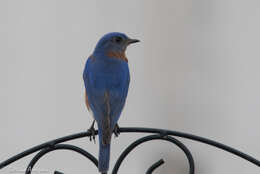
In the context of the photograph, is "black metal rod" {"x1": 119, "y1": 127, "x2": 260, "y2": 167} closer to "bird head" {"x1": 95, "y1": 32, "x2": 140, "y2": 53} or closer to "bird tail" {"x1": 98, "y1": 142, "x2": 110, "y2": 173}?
"bird tail" {"x1": 98, "y1": 142, "x2": 110, "y2": 173}

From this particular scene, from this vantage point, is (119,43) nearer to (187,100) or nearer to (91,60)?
(91,60)

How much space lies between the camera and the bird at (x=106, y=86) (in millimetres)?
2791

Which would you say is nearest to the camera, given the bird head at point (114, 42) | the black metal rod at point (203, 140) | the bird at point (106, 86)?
the black metal rod at point (203, 140)

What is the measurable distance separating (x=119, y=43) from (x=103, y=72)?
0.43ft

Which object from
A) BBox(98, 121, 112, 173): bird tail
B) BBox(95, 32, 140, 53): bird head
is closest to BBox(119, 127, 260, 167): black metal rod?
BBox(98, 121, 112, 173): bird tail

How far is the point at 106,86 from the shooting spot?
298cm

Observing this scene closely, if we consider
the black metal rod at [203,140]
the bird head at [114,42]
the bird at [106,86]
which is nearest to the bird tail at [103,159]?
the bird at [106,86]

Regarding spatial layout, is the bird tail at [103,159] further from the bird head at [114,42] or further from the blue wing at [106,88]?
the bird head at [114,42]

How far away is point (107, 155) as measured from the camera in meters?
2.75

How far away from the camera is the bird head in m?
3.09

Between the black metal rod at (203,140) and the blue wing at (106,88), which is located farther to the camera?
the blue wing at (106,88)

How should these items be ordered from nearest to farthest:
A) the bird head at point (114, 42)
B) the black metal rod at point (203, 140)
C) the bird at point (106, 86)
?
the black metal rod at point (203, 140) → the bird at point (106, 86) → the bird head at point (114, 42)

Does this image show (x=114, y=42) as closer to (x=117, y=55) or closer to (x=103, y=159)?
(x=117, y=55)

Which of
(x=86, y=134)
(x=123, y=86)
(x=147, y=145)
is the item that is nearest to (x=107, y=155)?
(x=86, y=134)
